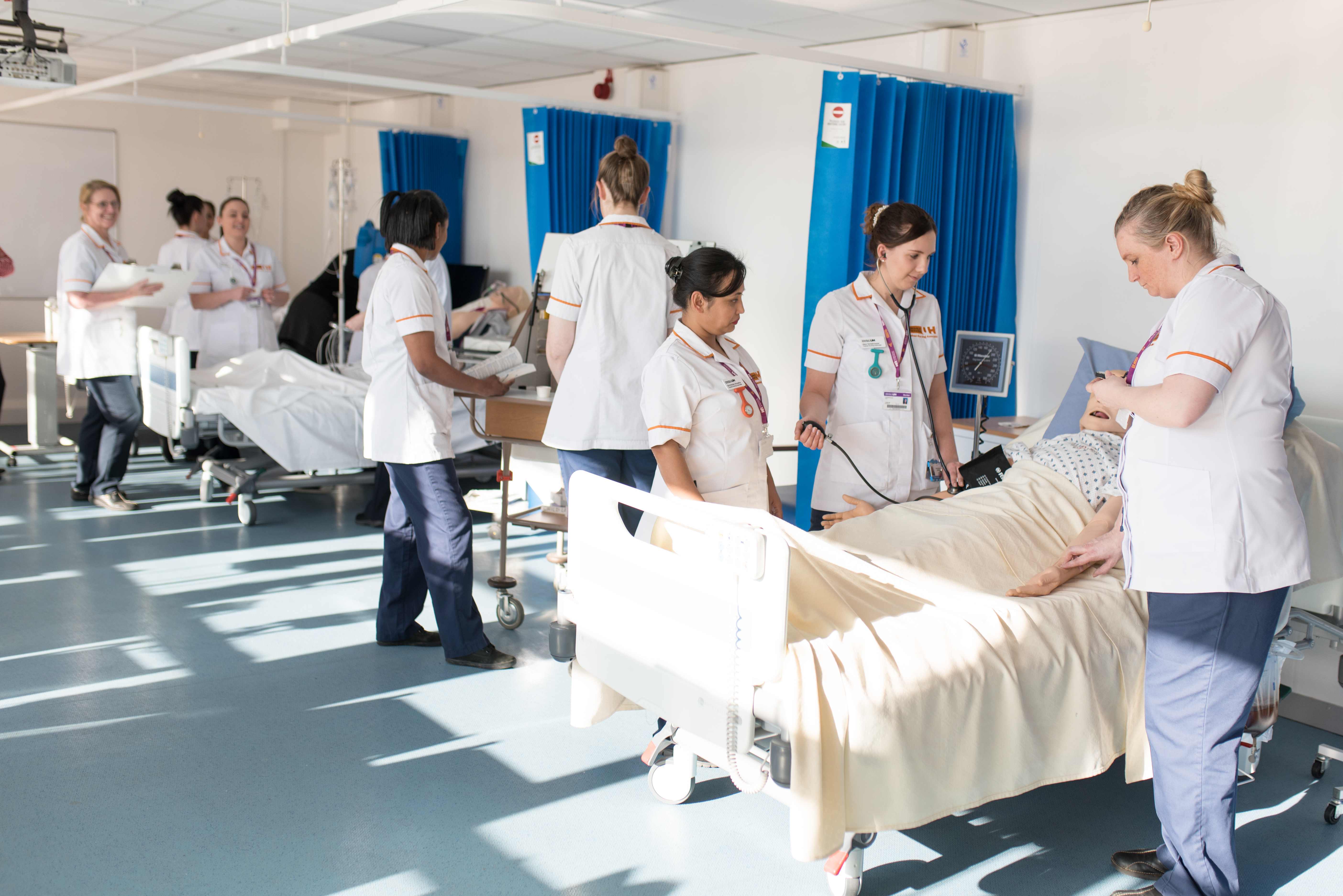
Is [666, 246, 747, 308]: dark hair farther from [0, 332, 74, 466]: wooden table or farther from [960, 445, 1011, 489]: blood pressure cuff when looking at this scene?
[0, 332, 74, 466]: wooden table

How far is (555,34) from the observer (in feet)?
18.9

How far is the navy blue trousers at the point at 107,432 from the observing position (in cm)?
531

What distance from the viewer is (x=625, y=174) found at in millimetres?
2947

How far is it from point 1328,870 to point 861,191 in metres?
2.59

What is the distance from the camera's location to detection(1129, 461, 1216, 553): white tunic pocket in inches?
79.6

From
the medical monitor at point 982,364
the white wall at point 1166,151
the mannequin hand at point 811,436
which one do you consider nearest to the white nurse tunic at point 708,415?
the mannequin hand at point 811,436

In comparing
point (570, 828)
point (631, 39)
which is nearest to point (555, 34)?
point (631, 39)

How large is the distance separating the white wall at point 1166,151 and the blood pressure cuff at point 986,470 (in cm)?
134

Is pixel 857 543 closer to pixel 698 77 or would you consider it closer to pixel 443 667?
pixel 443 667

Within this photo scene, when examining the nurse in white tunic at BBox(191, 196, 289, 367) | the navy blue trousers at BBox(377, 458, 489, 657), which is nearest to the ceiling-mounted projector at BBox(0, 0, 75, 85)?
the nurse in white tunic at BBox(191, 196, 289, 367)

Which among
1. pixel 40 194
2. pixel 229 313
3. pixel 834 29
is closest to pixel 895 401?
pixel 834 29

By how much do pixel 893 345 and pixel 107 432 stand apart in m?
4.11

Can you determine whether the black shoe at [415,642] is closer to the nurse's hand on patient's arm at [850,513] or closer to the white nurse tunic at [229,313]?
the nurse's hand on patient's arm at [850,513]

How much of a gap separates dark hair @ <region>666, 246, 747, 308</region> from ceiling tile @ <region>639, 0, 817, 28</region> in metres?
2.53
